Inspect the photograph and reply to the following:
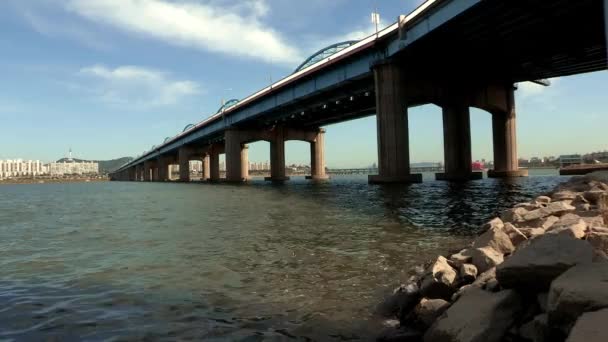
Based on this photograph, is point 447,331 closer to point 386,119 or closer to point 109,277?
point 109,277

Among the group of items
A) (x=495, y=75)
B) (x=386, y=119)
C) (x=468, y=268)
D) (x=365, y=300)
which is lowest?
(x=365, y=300)

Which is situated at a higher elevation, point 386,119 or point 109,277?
point 386,119

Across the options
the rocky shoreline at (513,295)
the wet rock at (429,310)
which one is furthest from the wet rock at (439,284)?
the wet rock at (429,310)

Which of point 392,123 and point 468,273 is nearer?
point 468,273

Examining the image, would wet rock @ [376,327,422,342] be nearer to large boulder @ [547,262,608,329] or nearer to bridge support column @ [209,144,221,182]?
large boulder @ [547,262,608,329]

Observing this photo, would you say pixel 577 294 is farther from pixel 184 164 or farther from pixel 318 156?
pixel 184 164

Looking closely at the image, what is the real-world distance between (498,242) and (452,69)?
A: 55888mm

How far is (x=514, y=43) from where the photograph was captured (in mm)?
50438

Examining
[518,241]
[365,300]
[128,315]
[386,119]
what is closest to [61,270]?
[128,315]

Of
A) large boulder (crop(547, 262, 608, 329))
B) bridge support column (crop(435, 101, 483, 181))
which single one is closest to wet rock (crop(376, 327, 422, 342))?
large boulder (crop(547, 262, 608, 329))

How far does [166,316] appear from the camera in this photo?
7.73 meters

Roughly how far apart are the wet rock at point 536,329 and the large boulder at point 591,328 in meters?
0.76

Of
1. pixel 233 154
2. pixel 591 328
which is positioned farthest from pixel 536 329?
pixel 233 154

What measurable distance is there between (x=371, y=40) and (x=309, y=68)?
15.5 metres
